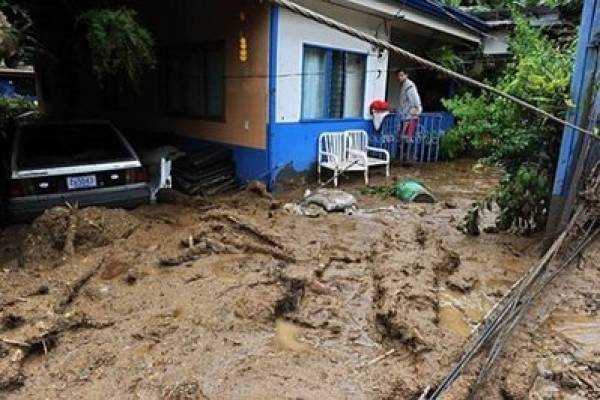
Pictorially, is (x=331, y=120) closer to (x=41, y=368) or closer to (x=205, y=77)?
(x=205, y=77)

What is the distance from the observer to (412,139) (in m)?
A: 10.5

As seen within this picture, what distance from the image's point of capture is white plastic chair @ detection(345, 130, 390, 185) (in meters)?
8.76

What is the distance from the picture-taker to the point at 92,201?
5.51 meters

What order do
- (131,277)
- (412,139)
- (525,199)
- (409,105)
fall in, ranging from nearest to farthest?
(131,277) → (525,199) → (409,105) → (412,139)

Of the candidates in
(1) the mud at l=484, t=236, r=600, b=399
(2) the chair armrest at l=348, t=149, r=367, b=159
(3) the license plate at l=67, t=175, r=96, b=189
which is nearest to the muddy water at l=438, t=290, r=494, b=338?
(1) the mud at l=484, t=236, r=600, b=399

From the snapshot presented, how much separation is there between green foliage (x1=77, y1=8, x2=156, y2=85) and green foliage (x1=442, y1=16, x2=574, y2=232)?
14.8 ft

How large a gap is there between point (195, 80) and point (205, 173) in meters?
2.19

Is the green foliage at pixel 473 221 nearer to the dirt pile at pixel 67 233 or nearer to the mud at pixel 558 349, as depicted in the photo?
the mud at pixel 558 349

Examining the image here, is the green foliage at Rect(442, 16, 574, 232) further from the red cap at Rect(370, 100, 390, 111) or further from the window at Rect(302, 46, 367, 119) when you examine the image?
the red cap at Rect(370, 100, 390, 111)

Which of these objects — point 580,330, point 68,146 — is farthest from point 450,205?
point 68,146

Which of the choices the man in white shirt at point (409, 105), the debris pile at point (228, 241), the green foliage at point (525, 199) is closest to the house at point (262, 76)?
the man in white shirt at point (409, 105)

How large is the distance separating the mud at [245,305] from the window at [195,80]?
10.6 feet

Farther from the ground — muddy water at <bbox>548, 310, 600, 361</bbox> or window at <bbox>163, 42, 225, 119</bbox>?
window at <bbox>163, 42, 225, 119</bbox>

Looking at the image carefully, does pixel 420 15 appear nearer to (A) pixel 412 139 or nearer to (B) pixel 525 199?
(A) pixel 412 139
